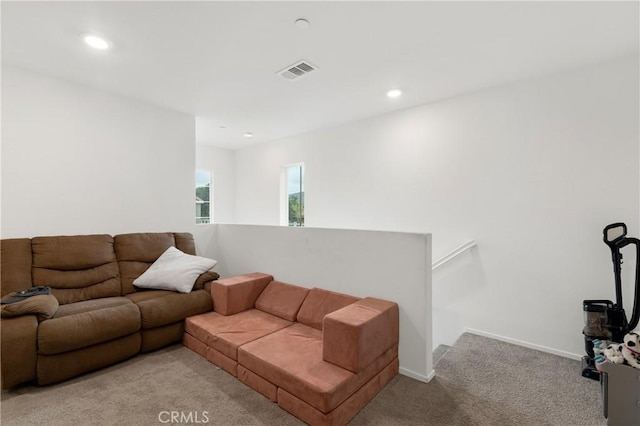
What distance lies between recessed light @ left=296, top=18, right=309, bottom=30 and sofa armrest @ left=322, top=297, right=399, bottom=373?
2110 millimetres

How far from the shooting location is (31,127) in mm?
2873

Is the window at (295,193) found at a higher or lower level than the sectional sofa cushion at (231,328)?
higher

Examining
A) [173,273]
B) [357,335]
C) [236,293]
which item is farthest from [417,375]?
[173,273]

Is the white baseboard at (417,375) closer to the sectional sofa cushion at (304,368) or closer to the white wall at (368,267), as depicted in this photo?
the white wall at (368,267)

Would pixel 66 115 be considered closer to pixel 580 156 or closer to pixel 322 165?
pixel 322 165

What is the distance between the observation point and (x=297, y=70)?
9.32 feet

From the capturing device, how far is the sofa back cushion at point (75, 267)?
2697 millimetres

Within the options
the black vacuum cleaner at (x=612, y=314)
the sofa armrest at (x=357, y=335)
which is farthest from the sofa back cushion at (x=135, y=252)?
the black vacuum cleaner at (x=612, y=314)

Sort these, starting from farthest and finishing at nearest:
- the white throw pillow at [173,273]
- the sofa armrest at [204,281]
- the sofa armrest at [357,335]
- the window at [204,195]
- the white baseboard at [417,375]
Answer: the window at [204,195] → the sofa armrest at [204,281] → the white throw pillow at [173,273] → the white baseboard at [417,375] → the sofa armrest at [357,335]

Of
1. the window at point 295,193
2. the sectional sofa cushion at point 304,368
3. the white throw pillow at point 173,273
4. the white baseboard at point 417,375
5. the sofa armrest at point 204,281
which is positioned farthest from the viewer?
the window at point 295,193

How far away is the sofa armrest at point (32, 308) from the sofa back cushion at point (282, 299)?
1.66 metres

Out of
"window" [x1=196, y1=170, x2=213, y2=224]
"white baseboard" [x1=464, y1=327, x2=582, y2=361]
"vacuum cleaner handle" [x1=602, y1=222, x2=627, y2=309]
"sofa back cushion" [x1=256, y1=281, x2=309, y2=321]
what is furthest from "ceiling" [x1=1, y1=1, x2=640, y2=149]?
"white baseboard" [x1=464, y1=327, x2=582, y2=361]

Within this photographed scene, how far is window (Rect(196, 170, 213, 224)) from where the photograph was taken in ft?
19.7

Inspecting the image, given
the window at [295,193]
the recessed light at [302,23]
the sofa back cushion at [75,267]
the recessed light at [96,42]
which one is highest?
the recessed light at [96,42]
